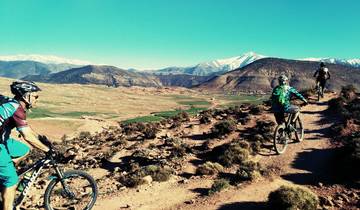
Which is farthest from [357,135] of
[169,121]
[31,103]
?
[169,121]

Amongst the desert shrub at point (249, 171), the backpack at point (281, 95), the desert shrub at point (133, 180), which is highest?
the backpack at point (281, 95)

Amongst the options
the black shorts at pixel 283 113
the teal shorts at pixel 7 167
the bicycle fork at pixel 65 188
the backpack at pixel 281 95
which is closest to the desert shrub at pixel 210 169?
the black shorts at pixel 283 113

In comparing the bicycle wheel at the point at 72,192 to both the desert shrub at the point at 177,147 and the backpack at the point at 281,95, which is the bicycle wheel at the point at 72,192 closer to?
the backpack at the point at 281,95

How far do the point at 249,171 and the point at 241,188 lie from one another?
47.9 inches

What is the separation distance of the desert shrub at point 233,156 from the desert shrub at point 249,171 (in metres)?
1.21

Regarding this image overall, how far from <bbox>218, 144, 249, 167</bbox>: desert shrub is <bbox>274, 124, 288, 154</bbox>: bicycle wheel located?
59.5 inches

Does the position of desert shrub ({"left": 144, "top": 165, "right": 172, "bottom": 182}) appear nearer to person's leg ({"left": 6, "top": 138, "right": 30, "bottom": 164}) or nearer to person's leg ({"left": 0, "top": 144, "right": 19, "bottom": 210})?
person's leg ({"left": 6, "top": 138, "right": 30, "bottom": 164})

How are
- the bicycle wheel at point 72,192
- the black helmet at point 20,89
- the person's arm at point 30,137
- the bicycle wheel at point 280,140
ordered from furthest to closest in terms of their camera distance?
the bicycle wheel at point 280,140 → the bicycle wheel at point 72,192 → the black helmet at point 20,89 → the person's arm at point 30,137

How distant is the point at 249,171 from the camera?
559 inches

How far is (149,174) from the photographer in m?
15.4

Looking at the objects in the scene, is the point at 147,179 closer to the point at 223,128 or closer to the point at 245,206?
the point at 245,206

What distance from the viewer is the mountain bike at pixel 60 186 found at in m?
8.09

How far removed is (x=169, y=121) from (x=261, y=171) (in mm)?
18943

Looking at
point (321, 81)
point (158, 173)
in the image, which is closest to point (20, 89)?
point (158, 173)
